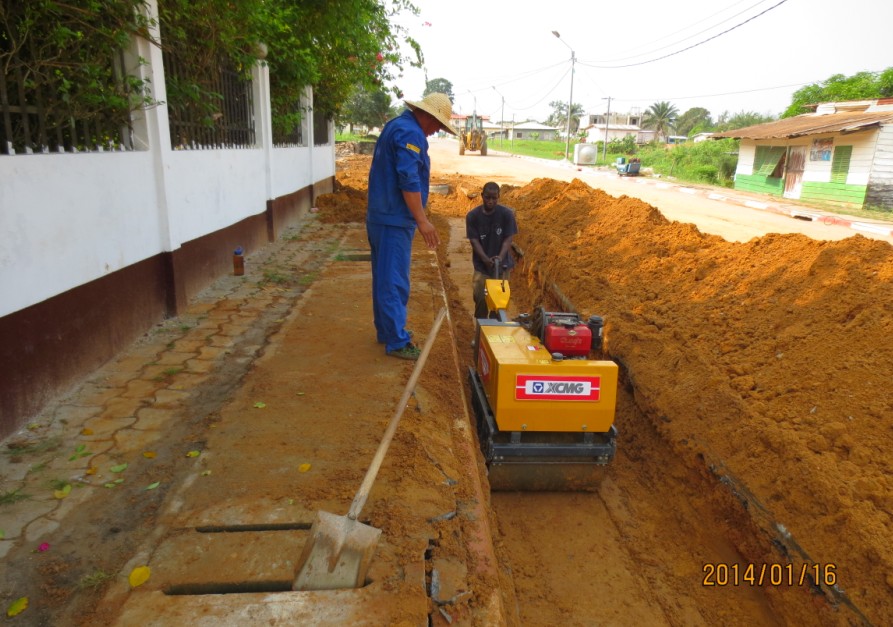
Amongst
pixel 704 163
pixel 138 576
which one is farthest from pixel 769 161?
pixel 138 576

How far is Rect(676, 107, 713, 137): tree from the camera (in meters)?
80.6

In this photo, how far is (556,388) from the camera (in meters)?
3.41

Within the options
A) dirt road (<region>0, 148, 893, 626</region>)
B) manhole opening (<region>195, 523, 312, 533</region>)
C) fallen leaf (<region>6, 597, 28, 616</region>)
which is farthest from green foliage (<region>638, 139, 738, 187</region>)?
fallen leaf (<region>6, 597, 28, 616</region>)

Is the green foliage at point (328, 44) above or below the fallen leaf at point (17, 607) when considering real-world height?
above

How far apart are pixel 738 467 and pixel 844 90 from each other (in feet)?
107

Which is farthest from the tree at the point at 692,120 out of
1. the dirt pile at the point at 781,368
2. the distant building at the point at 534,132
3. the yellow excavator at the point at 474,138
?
the dirt pile at the point at 781,368

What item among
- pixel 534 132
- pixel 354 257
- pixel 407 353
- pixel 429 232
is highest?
pixel 534 132

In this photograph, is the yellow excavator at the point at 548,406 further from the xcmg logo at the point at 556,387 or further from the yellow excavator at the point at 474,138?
the yellow excavator at the point at 474,138

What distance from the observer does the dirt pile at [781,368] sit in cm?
291

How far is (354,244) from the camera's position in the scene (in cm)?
890

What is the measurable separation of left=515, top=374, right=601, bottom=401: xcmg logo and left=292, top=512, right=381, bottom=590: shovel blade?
1.54 meters

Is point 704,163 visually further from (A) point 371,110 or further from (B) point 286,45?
(A) point 371,110
